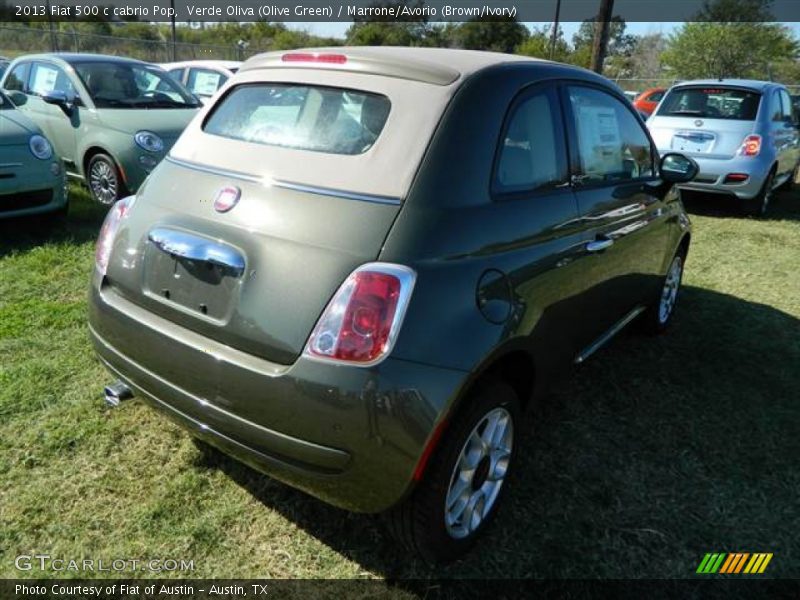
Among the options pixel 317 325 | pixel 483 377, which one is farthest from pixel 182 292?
pixel 483 377

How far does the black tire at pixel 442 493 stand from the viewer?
6.70 feet

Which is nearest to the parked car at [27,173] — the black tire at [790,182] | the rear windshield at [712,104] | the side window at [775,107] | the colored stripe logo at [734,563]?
the colored stripe logo at [734,563]

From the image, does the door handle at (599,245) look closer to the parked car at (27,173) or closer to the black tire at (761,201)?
the parked car at (27,173)

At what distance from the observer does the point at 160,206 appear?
7.77 ft

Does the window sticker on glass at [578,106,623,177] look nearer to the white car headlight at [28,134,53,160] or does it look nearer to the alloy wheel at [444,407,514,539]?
Answer: the alloy wheel at [444,407,514,539]

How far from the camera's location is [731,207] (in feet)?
29.6

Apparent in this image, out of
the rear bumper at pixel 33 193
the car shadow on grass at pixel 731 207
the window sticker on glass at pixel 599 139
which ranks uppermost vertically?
the window sticker on glass at pixel 599 139

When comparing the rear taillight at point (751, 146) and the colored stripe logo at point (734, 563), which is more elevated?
the rear taillight at point (751, 146)

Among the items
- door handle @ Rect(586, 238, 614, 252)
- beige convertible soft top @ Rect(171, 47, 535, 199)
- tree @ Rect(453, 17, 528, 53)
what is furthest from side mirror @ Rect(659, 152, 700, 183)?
tree @ Rect(453, 17, 528, 53)

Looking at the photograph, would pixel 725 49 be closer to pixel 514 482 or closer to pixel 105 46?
pixel 105 46

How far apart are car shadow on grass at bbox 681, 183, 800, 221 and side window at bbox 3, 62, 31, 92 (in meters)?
8.77

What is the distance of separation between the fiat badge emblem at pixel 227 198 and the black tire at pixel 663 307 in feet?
9.72

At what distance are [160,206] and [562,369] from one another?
6.03 ft

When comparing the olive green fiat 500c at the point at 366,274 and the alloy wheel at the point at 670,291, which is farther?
the alloy wheel at the point at 670,291
